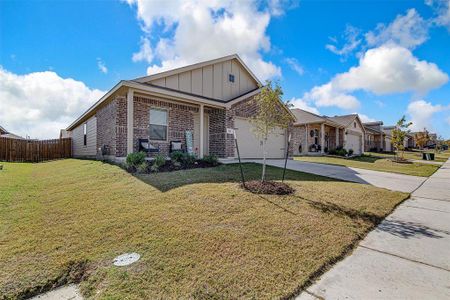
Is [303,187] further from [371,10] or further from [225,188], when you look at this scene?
[371,10]

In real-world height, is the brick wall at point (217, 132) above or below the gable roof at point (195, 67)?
below

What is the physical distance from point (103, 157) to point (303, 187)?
943 centimetres

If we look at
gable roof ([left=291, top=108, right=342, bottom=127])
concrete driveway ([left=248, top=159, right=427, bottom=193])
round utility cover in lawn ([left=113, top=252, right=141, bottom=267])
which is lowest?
round utility cover in lawn ([left=113, top=252, right=141, bottom=267])

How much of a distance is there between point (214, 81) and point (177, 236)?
1037 cm

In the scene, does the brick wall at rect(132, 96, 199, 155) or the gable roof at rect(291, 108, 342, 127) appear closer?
the brick wall at rect(132, 96, 199, 155)

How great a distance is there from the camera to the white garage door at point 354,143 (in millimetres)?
24850

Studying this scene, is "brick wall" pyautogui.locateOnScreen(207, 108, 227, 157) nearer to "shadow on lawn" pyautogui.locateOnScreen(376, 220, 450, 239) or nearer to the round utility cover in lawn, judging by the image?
"shadow on lawn" pyautogui.locateOnScreen(376, 220, 450, 239)

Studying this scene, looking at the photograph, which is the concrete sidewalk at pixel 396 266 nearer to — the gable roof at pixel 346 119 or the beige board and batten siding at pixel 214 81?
the beige board and batten siding at pixel 214 81

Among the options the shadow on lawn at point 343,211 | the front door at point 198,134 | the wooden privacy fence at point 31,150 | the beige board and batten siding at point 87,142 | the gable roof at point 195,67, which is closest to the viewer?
the shadow on lawn at point 343,211

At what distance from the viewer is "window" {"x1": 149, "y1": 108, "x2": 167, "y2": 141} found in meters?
9.69

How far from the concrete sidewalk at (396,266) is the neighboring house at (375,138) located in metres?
35.9

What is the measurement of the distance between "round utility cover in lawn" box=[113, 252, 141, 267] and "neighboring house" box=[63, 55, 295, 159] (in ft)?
20.6

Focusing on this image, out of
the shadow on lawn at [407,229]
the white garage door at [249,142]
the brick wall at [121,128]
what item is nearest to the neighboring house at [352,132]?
the white garage door at [249,142]

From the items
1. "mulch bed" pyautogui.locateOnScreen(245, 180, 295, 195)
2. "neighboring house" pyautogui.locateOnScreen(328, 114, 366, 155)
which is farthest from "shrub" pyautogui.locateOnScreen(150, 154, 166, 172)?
"neighboring house" pyautogui.locateOnScreen(328, 114, 366, 155)
